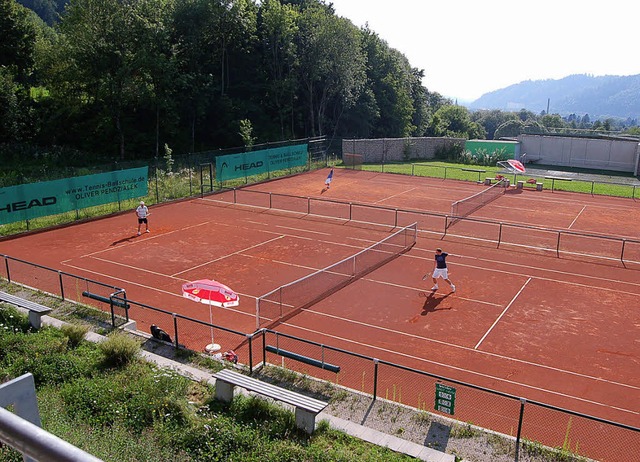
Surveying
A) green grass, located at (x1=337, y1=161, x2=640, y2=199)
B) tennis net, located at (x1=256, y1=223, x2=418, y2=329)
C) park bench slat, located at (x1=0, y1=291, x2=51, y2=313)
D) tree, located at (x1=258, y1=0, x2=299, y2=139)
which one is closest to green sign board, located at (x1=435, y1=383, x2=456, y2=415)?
tennis net, located at (x1=256, y1=223, x2=418, y2=329)

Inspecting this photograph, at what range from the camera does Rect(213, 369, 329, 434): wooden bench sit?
10719 millimetres

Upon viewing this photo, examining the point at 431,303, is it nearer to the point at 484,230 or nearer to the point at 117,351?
the point at 117,351

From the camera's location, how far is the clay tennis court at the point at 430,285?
14.9 metres

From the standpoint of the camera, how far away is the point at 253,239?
2716cm

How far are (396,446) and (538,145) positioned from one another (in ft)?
196

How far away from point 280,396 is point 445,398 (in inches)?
133

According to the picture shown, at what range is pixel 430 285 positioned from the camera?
69.1 ft

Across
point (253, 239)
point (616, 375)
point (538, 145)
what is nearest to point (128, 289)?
point (253, 239)

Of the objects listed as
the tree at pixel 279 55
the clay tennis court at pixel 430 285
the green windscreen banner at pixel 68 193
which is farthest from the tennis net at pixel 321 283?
the tree at pixel 279 55

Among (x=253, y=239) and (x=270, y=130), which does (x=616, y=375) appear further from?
(x=270, y=130)

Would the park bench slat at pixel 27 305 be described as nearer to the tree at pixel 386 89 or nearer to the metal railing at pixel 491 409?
the metal railing at pixel 491 409

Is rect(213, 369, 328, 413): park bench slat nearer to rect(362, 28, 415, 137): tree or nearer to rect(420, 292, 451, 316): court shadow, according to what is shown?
rect(420, 292, 451, 316): court shadow

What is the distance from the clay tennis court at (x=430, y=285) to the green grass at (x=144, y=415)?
347 centimetres

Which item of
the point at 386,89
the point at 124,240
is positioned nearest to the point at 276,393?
the point at 124,240
